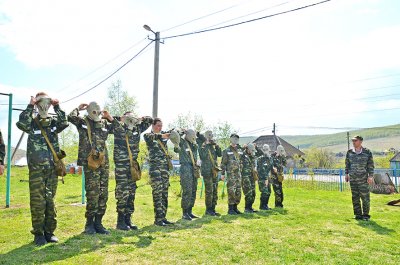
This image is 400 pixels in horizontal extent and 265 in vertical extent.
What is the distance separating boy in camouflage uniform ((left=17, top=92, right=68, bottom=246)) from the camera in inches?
223

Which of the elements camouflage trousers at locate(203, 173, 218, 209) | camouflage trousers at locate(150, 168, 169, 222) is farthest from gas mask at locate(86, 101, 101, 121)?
camouflage trousers at locate(203, 173, 218, 209)

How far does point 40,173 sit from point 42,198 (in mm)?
405

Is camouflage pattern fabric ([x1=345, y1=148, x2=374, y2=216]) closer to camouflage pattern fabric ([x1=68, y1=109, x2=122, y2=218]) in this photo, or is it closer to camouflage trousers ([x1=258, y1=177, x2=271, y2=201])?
camouflage trousers ([x1=258, y1=177, x2=271, y2=201])

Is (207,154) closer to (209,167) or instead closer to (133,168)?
(209,167)

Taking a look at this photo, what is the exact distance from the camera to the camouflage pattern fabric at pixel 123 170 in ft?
23.1

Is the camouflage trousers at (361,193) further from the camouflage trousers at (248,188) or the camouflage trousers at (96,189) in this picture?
the camouflage trousers at (96,189)

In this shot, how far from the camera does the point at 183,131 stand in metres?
9.34

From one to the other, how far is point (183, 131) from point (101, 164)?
10.7 ft

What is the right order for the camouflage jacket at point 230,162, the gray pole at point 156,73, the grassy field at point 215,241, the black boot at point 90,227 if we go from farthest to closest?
the gray pole at point 156,73, the camouflage jacket at point 230,162, the black boot at point 90,227, the grassy field at point 215,241

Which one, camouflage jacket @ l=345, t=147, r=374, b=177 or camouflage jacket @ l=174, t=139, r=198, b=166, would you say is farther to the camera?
camouflage jacket @ l=345, t=147, r=374, b=177

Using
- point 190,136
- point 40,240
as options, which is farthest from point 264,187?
point 40,240

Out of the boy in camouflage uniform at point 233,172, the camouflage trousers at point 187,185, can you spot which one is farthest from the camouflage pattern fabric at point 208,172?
the camouflage trousers at point 187,185

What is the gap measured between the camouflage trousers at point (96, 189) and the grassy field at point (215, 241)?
52 cm

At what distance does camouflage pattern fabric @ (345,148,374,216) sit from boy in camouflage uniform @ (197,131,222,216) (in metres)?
3.75
